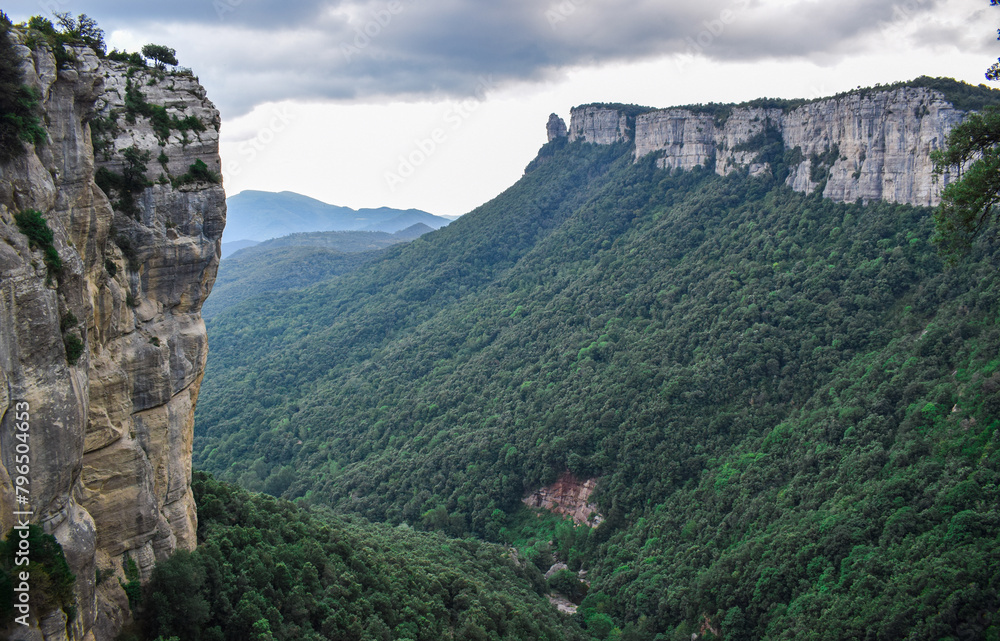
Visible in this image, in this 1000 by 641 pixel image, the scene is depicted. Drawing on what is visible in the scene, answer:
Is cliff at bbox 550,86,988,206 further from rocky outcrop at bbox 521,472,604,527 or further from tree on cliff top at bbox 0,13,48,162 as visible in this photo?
tree on cliff top at bbox 0,13,48,162

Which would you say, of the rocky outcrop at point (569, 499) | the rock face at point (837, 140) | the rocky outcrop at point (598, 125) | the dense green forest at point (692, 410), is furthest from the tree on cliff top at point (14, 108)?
the rocky outcrop at point (598, 125)

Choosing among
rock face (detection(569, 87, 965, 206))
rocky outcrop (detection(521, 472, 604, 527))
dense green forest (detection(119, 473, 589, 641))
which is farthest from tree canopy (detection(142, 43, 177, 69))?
rocky outcrop (detection(521, 472, 604, 527))

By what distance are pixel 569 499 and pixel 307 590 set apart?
35.9 m

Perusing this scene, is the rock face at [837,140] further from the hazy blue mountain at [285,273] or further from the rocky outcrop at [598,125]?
the hazy blue mountain at [285,273]

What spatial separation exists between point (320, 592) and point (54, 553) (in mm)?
16747

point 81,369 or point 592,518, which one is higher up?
point 81,369

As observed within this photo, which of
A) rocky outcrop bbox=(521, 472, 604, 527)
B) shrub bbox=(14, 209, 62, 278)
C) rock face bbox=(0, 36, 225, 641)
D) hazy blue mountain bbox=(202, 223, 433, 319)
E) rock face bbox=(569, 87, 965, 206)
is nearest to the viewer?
rock face bbox=(0, 36, 225, 641)

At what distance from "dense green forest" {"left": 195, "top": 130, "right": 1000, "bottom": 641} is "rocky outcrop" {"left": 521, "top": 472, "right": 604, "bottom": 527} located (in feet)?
3.99

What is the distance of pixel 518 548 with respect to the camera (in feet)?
198

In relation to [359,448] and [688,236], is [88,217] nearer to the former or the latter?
[359,448]

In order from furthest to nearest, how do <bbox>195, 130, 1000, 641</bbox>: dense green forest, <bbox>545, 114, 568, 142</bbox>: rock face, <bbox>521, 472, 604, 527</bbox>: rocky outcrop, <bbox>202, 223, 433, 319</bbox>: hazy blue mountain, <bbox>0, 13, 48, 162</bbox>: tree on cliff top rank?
<bbox>202, 223, 433, 319</bbox>: hazy blue mountain < <bbox>545, 114, 568, 142</bbox>: rock face < <bbox>521, 472, 604, 527</bbox>: rocky outcrop < <bbox>195, 130, 1000, 641</bbox>: dense green forest < <bbox>0, 13, 48, 162</bbox>: tree on cliff top

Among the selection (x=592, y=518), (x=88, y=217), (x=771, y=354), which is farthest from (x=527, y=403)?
(x=88, y=217)

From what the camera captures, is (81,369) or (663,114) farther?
(663,114)

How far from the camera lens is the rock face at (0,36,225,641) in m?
15.5
